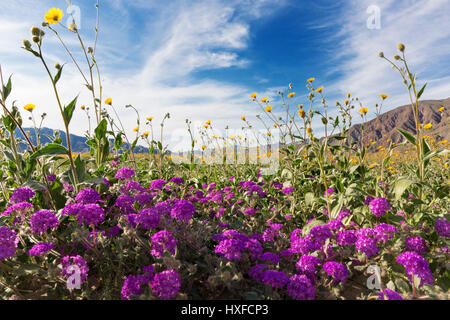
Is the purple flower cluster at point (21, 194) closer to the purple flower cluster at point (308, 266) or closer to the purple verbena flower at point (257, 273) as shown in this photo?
the purple verbena flower at point (257, 273)

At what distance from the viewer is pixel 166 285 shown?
1.52 m

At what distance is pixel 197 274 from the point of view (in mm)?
2020

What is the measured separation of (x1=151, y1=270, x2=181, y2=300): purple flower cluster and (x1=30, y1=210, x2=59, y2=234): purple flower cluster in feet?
3.14

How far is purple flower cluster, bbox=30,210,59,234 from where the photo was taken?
1.87 meters

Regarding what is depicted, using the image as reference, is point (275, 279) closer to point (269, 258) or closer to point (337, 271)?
point (269, 258)

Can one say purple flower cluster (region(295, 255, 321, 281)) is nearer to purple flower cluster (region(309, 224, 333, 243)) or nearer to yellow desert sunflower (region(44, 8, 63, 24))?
purple flower cluster (region(309, 224, 333, 243))

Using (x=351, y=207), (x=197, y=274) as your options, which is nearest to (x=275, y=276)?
(x=197, y=274)

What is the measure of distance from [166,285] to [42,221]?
1084 mm

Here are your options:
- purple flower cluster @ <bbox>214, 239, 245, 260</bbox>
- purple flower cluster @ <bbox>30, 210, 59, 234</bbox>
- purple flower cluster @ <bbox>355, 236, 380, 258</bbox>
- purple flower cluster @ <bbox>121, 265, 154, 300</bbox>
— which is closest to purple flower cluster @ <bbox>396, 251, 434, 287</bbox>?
purple flower cluster @ <bbox>355, 236, 380, 258</bbox>

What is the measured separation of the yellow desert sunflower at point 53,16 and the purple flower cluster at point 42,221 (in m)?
2.10

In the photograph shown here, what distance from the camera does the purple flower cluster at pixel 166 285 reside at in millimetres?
1510

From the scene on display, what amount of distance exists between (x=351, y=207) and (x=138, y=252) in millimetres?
2462

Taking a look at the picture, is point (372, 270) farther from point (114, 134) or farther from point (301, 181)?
point (114, 134)

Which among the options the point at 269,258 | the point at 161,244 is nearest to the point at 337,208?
the point at 269,258
